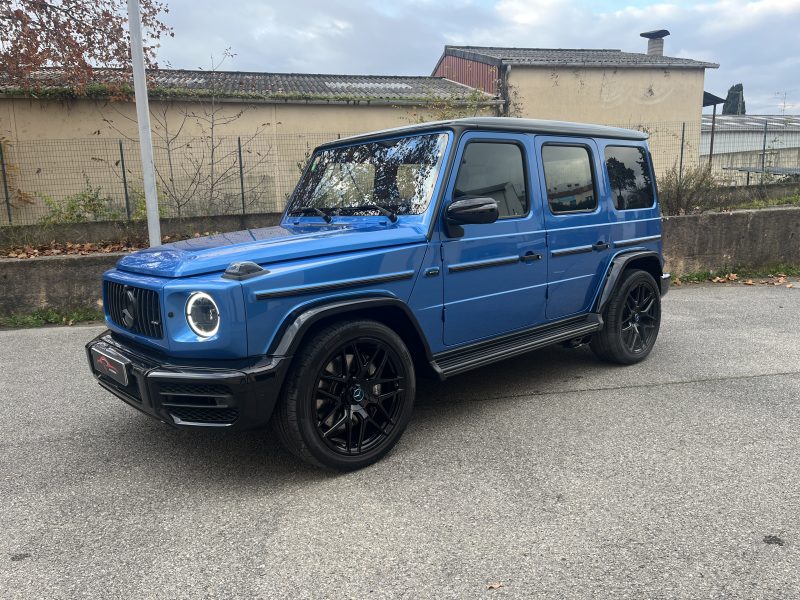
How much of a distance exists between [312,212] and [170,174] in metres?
9.04

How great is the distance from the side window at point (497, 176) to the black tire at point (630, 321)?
135cm

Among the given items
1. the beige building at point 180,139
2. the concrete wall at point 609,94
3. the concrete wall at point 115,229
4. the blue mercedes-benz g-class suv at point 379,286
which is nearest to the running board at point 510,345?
the blue mercedes-benz g-class suv at point 379,286

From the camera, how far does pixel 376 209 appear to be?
3652mm

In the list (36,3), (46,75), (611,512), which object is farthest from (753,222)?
(46,75)

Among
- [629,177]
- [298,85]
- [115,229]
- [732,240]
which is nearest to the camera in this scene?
[629,177]

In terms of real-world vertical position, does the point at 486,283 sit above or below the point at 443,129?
below

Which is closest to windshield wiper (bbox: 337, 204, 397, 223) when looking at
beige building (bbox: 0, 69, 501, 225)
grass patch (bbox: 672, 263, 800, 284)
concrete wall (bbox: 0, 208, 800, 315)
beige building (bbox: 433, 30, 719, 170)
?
concrete wall (bbox: 0, 208, 800, 315)

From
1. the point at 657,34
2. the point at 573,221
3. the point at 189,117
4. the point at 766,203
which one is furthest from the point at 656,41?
the point at 573,221

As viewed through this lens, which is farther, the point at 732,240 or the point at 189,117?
the point at 189,117

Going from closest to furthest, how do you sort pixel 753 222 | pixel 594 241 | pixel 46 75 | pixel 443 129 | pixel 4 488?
pixel 4 488 < pixel 443 129 < pixel 594 241 < pixel 753 222 < pixel 46 75

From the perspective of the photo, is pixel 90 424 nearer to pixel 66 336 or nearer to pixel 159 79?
pixel 66 336

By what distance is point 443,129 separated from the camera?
3.61 m

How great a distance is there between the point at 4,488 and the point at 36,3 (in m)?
10.1

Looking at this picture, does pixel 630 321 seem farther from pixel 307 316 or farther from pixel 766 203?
pixel 766 203
